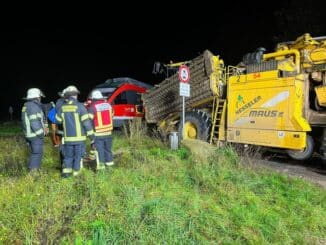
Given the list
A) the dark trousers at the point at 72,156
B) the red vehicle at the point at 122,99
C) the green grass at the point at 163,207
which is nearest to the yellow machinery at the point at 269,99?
the green grass at the point at 163,207

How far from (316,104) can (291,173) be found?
1.79m

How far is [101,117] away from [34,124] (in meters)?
1.28

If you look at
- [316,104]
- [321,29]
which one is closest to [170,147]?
[316,104]

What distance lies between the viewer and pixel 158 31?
113 feet

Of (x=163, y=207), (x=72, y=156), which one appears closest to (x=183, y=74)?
(x=72, y=156)

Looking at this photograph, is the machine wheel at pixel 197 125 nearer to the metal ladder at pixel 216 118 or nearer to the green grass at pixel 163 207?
the metal ladder at pixel 216 118

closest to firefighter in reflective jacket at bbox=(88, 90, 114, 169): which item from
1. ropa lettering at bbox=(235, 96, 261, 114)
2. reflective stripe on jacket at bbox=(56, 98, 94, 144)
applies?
reflective stripe on jacket at bbox=(56, 98, 94, 144)

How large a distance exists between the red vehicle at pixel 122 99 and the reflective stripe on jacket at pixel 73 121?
9.49 m

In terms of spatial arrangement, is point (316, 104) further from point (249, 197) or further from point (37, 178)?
point (37, 178)

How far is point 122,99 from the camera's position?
1706 cm

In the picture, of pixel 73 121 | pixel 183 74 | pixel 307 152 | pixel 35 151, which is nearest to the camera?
pixel 73 121

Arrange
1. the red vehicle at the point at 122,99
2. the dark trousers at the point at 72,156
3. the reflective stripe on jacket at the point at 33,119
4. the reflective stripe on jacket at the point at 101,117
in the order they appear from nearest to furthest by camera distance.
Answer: the dark trousers at the point at 72,156 < the reflective stripe on jacket at the point at 33,119 < the reflective stripe on jacket at the point at 101,117 < the red vehicle at the point at 122,99

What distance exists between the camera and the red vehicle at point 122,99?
16.7 m

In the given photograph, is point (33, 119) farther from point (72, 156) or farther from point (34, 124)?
point (72, 156)
